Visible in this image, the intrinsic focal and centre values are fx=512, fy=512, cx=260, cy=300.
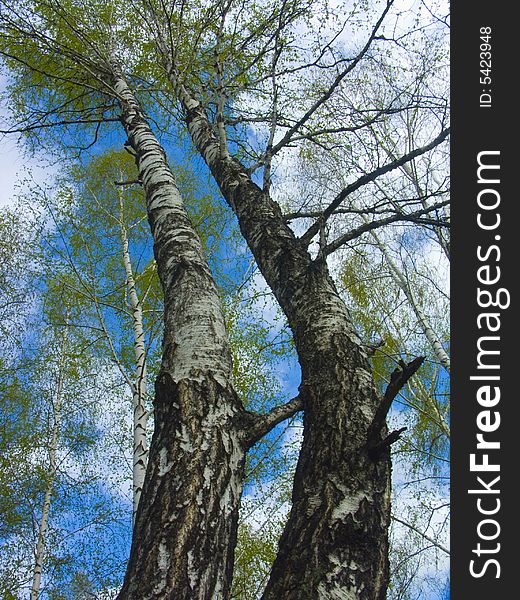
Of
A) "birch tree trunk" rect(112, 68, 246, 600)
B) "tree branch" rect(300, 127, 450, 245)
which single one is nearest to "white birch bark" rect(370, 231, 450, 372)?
"tree branch" rect(300, 127, 450, 245)

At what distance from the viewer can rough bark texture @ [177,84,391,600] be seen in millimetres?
1297

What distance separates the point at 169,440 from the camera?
58.5 inches

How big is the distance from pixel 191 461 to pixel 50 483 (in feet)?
23.2

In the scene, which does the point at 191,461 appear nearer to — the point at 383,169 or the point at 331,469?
the point at 331,469

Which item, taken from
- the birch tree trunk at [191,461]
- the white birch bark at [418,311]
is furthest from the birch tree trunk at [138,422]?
the white birch bark at [418,311]

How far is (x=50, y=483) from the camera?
7477 millimetres

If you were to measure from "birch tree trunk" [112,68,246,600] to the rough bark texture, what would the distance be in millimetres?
194

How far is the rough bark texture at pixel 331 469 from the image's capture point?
4.25 feet

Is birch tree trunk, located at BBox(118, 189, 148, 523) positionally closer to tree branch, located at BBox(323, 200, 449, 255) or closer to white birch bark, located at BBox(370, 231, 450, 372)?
tree branch, located at BBox(323, 200, 449, 255)

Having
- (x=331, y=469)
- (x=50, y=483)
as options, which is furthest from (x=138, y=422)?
(x=331, y=469)

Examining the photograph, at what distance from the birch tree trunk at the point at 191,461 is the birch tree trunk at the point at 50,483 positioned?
6513 mm

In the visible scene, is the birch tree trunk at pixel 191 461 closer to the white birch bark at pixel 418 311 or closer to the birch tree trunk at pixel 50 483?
the white birch bark at pixel 418 311

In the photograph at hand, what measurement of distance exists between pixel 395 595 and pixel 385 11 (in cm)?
821

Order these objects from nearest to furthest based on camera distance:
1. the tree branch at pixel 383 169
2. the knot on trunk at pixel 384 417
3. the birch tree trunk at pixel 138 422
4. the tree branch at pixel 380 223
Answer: the knot on trunk at pixel 384 417
the tree branch at pixel 383 169
the tree branch at pixel 380 223
the birch tree trunk at pixel 138 422
